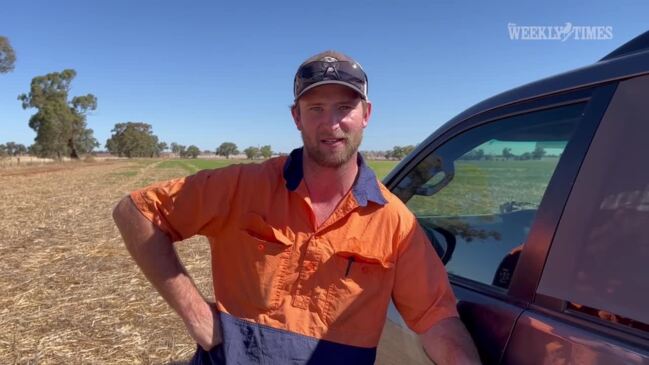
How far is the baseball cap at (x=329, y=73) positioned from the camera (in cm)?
194

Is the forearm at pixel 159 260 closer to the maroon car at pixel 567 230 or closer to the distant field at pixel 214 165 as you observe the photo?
the maroon car at pixel 567 230

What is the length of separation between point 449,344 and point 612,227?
0.61 meters

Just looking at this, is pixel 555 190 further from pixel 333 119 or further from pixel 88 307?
pixel 88 307

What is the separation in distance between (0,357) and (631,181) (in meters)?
4.74

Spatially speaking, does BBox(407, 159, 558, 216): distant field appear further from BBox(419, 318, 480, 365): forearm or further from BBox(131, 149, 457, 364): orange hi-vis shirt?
BBox(419, 318, 480, 365): forearm

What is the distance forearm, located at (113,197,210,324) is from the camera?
6.17 ft

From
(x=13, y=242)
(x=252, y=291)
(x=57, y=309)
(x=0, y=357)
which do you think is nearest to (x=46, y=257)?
(x=13, y=242)

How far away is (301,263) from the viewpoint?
179cm

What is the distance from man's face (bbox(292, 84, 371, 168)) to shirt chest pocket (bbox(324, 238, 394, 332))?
16.0 inches

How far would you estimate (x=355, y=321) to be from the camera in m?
1.77

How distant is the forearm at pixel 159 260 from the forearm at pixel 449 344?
891mm

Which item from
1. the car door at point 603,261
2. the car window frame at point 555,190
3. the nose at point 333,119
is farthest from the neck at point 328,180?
the car door at point 603,261

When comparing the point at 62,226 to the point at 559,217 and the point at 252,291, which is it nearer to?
the point at 252,291

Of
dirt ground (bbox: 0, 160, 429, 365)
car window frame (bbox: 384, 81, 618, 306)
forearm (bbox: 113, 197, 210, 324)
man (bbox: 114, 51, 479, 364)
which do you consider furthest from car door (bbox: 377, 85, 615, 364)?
forearm (bbox: 113, 197, 210, 324)
